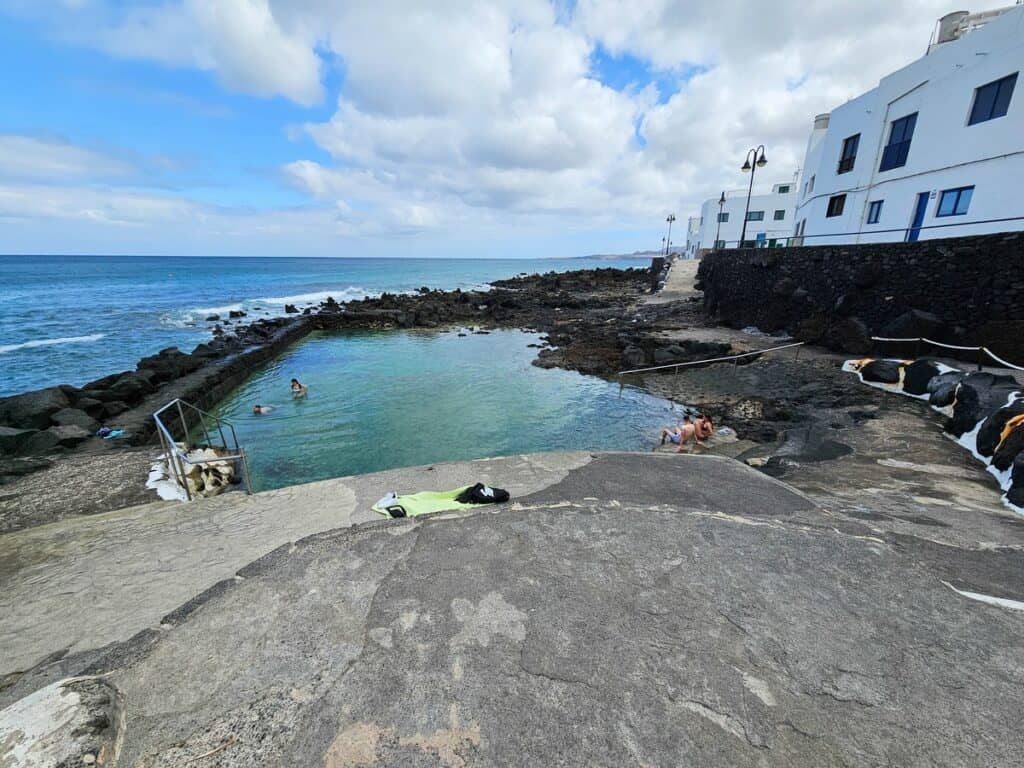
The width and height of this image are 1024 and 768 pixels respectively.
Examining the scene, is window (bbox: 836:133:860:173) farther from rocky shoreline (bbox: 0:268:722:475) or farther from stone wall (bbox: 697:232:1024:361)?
rocky shoreline (bbox: 0:268:722:475)

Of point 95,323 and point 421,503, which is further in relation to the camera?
point 95,323

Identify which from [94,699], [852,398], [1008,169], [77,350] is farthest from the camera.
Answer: [77,350]

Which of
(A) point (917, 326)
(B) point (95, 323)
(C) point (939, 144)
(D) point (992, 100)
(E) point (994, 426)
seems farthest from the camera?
(B) point (95, 323)

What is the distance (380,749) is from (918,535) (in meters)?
5.29

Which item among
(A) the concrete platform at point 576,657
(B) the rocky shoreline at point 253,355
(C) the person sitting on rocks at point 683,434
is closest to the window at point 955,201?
(B) the rocky shoreline at point 253,355

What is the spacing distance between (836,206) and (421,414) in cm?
2406

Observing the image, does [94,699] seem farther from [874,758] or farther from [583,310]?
[583,310]

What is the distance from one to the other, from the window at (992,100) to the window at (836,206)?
251 inches

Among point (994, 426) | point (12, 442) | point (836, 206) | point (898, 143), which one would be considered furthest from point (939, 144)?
point (12, 442)

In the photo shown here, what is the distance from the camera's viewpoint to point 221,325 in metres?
31.0

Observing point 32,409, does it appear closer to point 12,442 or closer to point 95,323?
point 12,442

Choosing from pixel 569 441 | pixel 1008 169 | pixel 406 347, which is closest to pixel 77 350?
pixel 406 347

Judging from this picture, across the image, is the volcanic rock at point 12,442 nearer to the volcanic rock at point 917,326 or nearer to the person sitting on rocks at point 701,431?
the person sitting on rocks at point 701,431

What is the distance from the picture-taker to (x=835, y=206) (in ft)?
72.5
